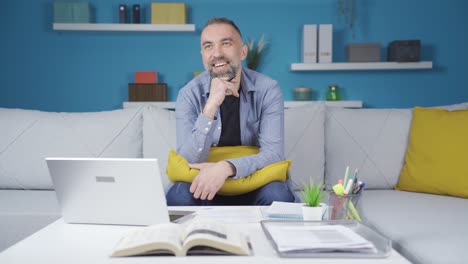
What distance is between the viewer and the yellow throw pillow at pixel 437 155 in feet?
6.64

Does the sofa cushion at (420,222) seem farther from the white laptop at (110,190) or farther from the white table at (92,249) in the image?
the white laptop at (110,190)

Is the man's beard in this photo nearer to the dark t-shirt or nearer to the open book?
the dark t-shirt

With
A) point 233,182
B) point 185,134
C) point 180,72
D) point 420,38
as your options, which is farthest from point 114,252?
point 420,38

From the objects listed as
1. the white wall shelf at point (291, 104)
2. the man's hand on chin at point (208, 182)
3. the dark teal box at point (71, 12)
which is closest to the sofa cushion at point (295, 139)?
the man's hand on chin at point (208, 182)

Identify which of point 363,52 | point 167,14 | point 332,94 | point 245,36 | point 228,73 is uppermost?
point 167,14

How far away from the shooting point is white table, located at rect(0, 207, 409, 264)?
2.80 feet

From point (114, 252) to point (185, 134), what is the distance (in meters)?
1.06

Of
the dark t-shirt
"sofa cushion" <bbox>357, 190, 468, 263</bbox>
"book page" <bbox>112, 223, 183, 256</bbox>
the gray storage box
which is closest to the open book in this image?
"book page" <bbox>112, 223, 183, 256</bbox>

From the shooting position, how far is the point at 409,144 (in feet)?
7.38

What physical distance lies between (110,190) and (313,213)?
504mm

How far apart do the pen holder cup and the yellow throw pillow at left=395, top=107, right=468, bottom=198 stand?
1089mm

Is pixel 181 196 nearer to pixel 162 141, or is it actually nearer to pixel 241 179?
pixel 241 179

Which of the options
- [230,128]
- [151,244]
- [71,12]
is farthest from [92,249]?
[71,12]

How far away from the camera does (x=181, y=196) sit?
5.28 ft
